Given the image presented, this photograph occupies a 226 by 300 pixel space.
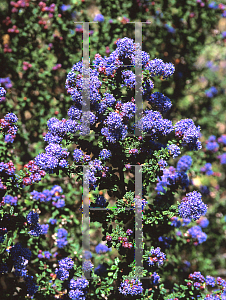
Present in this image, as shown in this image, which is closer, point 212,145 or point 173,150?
point 173,150

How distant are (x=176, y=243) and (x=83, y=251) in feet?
3.57

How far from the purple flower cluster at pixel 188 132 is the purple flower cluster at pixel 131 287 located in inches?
50.0

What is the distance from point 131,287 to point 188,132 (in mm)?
1406

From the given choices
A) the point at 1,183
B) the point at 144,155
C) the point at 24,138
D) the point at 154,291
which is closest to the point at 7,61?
the point at 24,138

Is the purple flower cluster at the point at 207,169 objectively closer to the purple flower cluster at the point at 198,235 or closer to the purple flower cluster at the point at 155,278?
the purple flower cluster at the point at 198,235

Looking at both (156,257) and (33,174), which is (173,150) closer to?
(156,257)

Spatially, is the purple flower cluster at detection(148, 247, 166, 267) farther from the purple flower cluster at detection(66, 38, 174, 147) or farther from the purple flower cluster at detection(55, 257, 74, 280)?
the purple flower cluster at detection(66, 38, 174, 147)

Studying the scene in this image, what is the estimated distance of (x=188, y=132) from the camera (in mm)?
2834

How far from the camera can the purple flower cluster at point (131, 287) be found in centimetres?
282

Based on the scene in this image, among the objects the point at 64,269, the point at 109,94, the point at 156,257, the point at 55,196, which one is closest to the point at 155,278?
the point at 156,257

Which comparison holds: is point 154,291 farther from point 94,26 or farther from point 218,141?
point 94,26

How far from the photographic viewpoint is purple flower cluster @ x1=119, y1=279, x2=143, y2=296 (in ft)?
9.25

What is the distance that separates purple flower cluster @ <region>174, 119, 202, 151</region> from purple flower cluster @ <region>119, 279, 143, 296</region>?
1269mm

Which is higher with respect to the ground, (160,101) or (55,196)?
(160,101)
